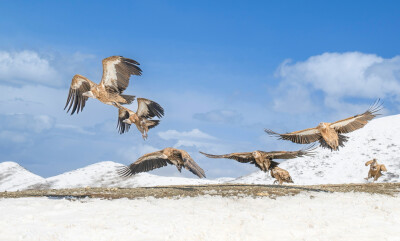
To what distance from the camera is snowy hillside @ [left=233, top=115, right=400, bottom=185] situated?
37.4 meters

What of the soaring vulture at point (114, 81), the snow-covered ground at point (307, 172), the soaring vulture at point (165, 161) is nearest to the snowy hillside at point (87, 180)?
the snow-covered ground at point (307, 172)

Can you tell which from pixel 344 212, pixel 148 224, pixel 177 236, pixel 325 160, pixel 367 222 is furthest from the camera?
pixel 325 160

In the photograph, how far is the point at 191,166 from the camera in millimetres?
14125

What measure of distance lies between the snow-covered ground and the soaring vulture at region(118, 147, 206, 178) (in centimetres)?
1746

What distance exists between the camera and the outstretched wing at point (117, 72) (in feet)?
52.7

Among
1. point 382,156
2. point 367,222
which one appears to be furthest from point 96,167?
point 367,222

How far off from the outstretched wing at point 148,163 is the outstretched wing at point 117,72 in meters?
2.93

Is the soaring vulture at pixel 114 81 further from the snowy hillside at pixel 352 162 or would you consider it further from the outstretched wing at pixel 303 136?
the snowy hillside at pixel 352 162

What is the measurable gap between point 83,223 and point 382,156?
3478 cm

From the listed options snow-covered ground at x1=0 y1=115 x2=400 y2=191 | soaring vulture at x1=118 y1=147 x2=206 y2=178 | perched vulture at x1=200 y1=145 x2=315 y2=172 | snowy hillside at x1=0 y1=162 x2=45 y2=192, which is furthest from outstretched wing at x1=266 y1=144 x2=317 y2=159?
snowy hillside at x1=0 y1=162 x2=45 y2=192

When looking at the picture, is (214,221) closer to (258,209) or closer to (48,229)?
(258,209)

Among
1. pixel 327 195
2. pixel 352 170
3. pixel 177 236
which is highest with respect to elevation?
pixel 352 170

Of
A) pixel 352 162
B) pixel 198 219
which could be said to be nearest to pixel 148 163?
pixel 198 219

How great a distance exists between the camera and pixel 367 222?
44.5 ft
